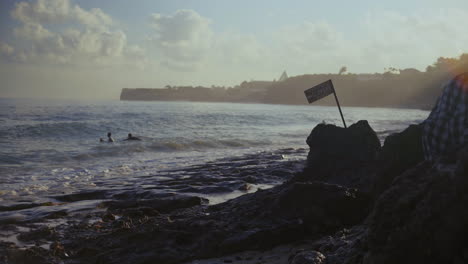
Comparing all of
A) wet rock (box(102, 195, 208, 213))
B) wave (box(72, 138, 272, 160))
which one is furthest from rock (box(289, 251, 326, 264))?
wave (box(72, 138, 272, 160))

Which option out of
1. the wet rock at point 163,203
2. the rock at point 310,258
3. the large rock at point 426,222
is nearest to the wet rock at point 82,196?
the wet rock at point 163,203

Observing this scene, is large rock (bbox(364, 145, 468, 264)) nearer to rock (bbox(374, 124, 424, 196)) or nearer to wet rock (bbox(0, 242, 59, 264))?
rock (bbox(374, 124, 424, 196))

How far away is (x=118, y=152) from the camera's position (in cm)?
1697

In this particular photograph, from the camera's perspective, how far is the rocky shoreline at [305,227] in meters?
2.25

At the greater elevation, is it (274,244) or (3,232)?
(274,244)

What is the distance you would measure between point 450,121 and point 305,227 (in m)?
2.63

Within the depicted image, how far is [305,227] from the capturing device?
489cm

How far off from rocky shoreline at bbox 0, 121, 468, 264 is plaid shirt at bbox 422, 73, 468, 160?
0.18 meters

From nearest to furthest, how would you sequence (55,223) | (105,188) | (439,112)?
(439,112) → (55,223) → (105,188)

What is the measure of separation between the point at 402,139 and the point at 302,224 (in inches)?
81.4

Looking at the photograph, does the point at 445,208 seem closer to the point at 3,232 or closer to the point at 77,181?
the point at 3,232

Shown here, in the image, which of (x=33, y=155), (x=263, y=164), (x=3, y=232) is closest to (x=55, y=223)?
(x=3, y=232)

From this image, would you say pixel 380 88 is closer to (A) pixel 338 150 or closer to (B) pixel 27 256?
(A) pixel 338 150

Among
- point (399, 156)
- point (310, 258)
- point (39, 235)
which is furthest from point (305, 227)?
point (39, 235)
